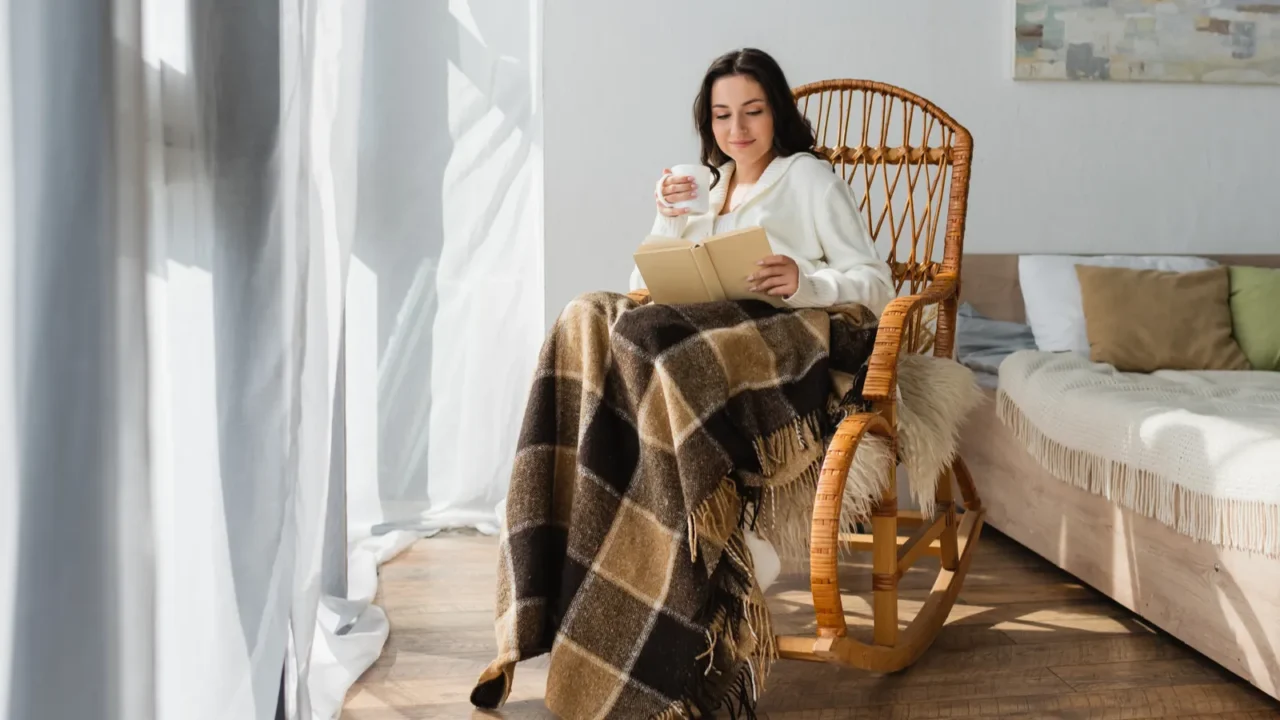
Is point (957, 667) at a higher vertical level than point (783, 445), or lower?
lower

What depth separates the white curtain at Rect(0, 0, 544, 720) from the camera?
72 centimetres

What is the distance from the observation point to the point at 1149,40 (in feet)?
8.83

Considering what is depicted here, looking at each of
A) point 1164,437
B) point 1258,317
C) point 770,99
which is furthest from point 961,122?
point 1164,437

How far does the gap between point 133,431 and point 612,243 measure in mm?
1813

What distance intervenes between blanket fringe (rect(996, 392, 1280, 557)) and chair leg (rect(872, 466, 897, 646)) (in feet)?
1.52

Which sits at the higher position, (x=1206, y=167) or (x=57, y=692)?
(x=1206, y=167)

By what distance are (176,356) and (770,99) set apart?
1.25 metres

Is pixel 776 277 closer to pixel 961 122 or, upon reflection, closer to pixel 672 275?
pixel 672 275

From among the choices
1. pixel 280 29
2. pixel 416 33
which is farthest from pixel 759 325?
pixel 416 33

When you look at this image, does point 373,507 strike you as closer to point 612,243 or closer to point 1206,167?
point 612,243

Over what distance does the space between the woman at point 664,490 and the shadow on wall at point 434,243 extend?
0.82 m

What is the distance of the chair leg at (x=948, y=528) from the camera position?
6.17ft

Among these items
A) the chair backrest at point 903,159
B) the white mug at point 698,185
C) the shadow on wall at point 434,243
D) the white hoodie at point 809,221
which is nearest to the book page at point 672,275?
the white mug at point 698,185

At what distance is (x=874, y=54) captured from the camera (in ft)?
8.57
